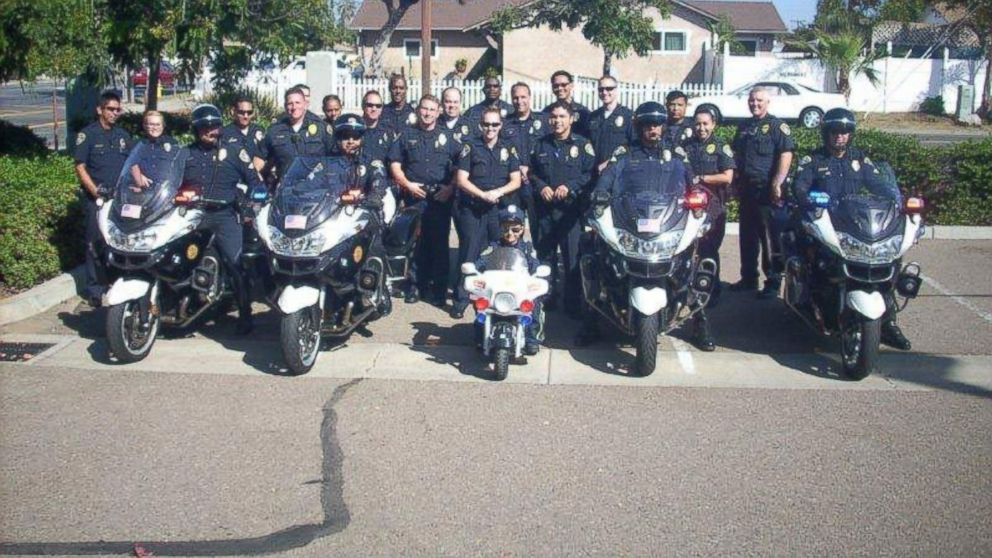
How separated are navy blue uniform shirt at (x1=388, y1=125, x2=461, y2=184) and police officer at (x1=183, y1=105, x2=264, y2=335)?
1456 mm

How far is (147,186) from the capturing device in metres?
8.15

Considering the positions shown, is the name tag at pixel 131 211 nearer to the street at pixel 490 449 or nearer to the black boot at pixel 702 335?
the street at pixel 490 449

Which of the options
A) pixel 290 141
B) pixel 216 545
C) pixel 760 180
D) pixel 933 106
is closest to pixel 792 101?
pixel 933 106

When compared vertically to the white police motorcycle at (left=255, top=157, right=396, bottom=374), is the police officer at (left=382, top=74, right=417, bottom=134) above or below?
above

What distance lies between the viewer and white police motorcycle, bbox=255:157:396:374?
25.1 feet

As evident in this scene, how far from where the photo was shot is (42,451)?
6.22 meters

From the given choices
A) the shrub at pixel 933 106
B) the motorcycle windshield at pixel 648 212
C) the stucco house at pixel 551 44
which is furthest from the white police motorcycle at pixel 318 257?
the shrub at pixel 933 106

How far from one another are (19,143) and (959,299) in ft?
35.1

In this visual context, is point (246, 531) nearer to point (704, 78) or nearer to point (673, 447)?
point (673, 447)

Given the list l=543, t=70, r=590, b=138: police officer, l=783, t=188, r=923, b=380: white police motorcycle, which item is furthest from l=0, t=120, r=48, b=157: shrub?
l=783, t=188, r=923, b=380: white police motorcycle

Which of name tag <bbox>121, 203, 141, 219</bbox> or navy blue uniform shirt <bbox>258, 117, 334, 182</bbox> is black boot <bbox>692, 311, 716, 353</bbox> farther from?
name tag <bbox>121, 203, 141, 219</bbox>

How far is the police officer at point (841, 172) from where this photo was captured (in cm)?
824

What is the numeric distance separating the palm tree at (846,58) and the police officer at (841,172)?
87.8 ft

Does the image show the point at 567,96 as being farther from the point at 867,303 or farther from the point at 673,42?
the point at 673,42
